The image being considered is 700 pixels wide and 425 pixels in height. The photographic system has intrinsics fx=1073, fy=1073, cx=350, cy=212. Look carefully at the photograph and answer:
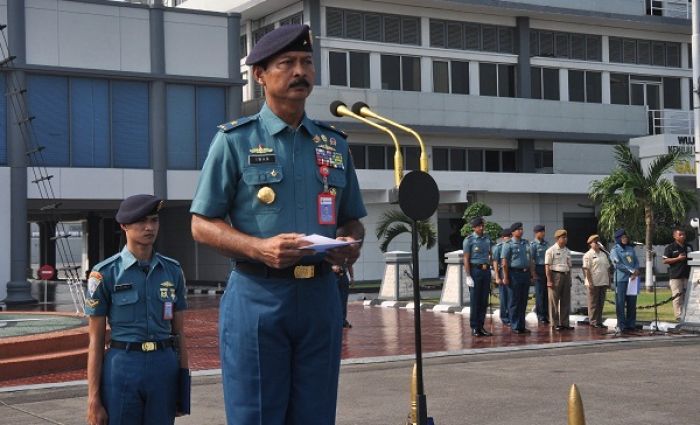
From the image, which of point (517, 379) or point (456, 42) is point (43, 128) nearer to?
point (456, 42)

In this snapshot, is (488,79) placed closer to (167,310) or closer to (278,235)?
(167,310)

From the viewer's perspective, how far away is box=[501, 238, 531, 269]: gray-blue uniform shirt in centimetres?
1922

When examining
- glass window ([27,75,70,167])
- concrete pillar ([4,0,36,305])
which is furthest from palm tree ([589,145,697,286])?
concrete pillar ([4,0,36,305])

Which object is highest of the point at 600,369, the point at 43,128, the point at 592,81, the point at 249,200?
the point at 592,81

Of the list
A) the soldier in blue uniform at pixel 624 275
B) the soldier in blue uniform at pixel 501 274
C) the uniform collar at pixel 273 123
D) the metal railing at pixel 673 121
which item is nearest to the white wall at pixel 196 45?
the soldier in blue uniform at pixel 501 274

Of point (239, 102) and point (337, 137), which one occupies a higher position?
point (239, 102)

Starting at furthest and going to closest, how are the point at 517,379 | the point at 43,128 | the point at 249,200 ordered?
the point at 43,128 < the point at 517,379 < the point at 249,200

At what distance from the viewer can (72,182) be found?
109 ft

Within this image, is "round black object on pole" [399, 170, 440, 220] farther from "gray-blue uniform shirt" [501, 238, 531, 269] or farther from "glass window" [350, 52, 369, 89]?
"glass window" [350, 52, 369, 89]

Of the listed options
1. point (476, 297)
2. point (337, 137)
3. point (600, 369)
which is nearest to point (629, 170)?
point (476, 297)

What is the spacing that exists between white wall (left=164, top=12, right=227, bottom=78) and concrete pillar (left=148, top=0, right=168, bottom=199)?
29 centimetres

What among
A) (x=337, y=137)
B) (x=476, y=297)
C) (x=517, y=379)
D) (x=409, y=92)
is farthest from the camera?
(x=409, y=92)

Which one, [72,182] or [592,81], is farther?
[592,81]

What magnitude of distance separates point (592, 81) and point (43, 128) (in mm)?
27120
